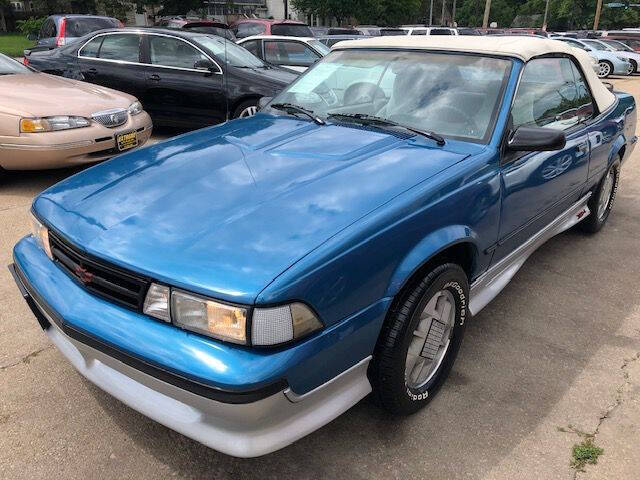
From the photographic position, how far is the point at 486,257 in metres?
2.68

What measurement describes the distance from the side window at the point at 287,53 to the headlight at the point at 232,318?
8343 mm

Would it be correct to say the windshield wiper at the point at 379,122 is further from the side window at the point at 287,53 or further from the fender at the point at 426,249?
the side window at the point at 287,53

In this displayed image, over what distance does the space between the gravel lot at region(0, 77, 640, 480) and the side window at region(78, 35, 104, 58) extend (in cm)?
553

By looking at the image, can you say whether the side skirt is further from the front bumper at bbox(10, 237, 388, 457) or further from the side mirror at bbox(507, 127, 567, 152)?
the front bumper at bbox(10, 237, 388, 457)

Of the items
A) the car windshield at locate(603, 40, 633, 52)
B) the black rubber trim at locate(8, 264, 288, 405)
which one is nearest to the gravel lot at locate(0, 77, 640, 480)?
the black rubber trim at locate(8, 264, 288, 405)

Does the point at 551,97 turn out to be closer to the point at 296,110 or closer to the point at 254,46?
the point at 296,110

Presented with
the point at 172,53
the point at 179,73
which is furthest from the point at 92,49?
the point at 179,73

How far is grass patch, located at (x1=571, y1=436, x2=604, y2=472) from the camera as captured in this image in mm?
2162

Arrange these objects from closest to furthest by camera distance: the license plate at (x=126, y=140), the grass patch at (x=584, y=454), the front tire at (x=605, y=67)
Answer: the grass patch at (x=584, y=454), the license plate at (x=126, y=140), the front tire at (x=605, y=67)

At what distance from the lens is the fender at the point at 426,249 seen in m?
2.03

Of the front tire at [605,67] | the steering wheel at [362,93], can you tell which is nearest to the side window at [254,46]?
the steering wheel at [362,93]

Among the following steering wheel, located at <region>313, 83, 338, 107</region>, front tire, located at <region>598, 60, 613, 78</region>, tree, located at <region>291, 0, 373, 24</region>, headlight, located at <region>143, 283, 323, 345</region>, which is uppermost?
tree, located at <region>291, 0, 373, 24</region>

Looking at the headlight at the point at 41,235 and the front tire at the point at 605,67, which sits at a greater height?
the headlight at the point at 41,235

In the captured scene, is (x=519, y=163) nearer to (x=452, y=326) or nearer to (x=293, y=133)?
(x=452, y=326)
